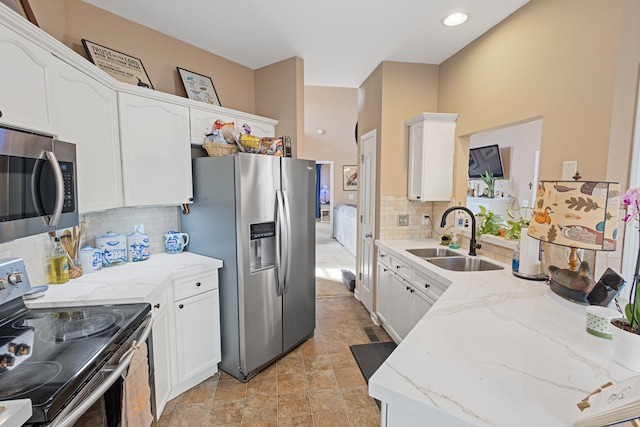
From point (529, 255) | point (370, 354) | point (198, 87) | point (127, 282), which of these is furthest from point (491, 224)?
point (198, 87)

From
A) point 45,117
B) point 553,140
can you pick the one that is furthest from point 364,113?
point 45,117

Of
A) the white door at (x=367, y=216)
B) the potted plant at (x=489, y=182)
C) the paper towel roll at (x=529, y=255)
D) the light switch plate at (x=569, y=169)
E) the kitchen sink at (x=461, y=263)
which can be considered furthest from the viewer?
the potted plant at (x=489, y=182)

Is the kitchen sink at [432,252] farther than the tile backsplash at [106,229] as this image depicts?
Yes

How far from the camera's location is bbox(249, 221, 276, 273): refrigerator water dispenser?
2.30 metres

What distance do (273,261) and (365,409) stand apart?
1.23 meters

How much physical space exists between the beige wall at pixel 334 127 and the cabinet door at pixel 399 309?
19.7ft

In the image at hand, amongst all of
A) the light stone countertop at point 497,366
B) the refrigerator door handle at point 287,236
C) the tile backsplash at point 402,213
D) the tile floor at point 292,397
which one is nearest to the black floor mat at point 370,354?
the tile floor at point 292,397

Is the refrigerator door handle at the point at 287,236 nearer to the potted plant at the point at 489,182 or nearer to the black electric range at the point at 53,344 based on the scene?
the black electric range at the point at 53,344

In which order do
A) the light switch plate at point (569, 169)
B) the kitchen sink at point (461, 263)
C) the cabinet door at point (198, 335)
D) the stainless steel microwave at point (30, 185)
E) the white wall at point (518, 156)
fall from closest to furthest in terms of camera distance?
the stainless steel microwave at point (30, 185) < the light switch plate at point (569, 169) < the cabinet door at point (198, 335) < the kitchen sink at point (461, 263) < the white wall at point (518, 156)

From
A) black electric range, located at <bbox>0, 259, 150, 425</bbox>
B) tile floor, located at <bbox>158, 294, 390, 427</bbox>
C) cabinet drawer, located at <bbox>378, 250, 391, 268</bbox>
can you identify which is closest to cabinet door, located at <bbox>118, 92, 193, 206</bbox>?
black electric range, located at <bbox>0, 259, 150, 425</bbox>

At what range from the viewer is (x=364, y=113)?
3568mm

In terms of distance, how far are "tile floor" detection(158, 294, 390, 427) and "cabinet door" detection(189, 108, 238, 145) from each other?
1.91m

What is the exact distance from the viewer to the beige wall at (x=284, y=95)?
2936 millimetres

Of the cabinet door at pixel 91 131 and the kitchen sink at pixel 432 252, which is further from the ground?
the cabinet door at pixel 91 131
